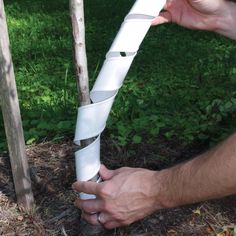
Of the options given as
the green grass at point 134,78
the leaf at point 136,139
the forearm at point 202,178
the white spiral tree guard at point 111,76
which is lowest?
the green grass at point 134,78

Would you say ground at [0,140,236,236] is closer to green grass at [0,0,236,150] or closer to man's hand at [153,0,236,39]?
green grass at [0,0,236,150]

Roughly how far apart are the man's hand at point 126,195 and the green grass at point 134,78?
3.53ft

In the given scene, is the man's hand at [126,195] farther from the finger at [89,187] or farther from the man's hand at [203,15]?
the man's hand at [203,15]

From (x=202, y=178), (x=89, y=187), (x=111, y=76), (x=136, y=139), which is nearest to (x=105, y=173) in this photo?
(x=89, y=187)

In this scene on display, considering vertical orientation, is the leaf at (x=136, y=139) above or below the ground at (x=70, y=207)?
above

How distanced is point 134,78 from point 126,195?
280 cm

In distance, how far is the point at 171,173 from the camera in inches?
76.6

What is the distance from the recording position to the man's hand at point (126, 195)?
6.54 feet

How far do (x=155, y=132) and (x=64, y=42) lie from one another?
276 centimetres

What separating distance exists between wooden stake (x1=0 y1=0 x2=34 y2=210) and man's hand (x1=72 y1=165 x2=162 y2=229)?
0.49 metres

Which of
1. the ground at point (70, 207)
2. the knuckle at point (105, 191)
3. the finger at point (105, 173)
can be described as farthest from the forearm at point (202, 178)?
the ground at point (70, 207)

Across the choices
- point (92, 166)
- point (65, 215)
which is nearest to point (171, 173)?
point (92, 166)

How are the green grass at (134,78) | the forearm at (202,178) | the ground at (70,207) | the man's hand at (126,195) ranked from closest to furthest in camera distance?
1. the forearm at (202,178)
2. the man's hand at (126,195)
3. the ground at (70,207)
4. the green grass at (134,78)

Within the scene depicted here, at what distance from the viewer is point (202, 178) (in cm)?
185
